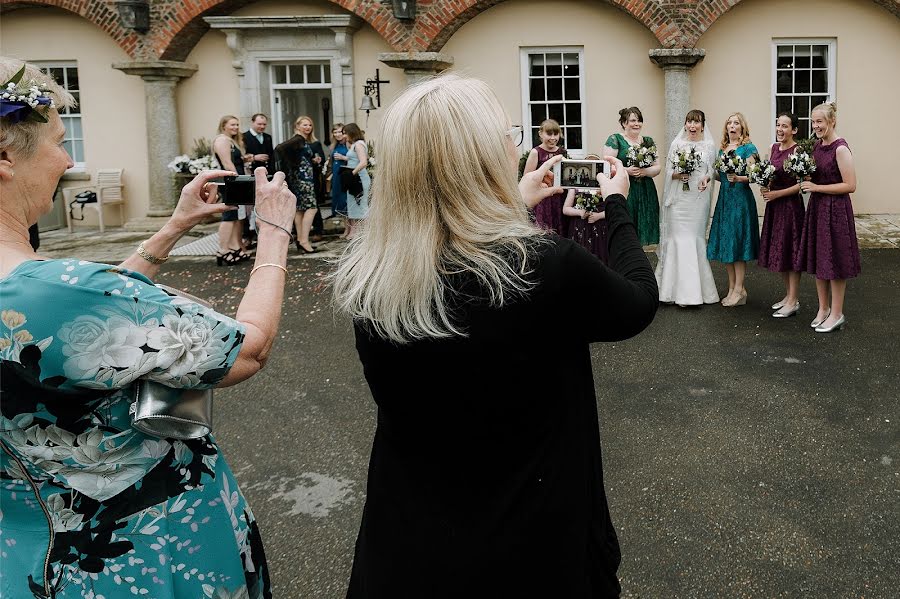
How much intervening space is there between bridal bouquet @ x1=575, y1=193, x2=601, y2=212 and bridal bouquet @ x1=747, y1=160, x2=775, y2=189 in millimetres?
1388

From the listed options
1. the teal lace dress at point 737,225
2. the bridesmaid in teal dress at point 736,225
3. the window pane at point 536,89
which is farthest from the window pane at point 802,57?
the teal lace dress at point 737,225

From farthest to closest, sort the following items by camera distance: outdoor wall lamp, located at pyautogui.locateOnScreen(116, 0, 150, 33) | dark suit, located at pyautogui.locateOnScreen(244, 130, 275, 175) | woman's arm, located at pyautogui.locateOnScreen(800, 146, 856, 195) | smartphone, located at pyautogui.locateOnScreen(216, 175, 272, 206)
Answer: outdoor wall lamp, located at pyautogui.locateOnScreen(116, 0, 150, 33), dark suit, located at pyautogui.locateOnScreen(244, 130, 275, 175), woman's arm, located at pyautogui.locateOnScreen(800, 146, 856, 195), smartphone, located at pyautogui.locateOnScreen(216, 175, 272, 206)

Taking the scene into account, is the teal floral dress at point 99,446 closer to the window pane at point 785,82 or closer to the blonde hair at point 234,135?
the blonde hair at point 234,135

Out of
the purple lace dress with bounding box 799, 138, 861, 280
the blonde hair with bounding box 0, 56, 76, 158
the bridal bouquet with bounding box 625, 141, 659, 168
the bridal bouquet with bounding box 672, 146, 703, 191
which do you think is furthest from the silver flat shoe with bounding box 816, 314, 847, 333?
the blonde hair with bounding box 0, 56, 76, 158

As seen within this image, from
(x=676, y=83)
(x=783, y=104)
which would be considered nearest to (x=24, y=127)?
(x=676, y=83)

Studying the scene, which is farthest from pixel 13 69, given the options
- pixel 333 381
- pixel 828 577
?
pixel 333 381

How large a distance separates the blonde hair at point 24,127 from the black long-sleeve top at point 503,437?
78 centimetres

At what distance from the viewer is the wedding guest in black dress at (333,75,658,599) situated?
1735 millimetres

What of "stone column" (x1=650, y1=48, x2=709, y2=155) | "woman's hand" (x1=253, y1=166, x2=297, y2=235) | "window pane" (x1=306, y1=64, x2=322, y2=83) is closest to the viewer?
"woman's hand" (x1=253, y1=166, x2=297, y2=235)

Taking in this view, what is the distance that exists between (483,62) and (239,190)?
12834mm

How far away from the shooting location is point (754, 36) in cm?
1378

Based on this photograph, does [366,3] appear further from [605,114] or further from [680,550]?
[680,550]

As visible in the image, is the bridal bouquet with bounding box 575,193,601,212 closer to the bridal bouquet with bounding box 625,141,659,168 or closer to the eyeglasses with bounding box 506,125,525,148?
the bridal bouquet with bounding box 625,141,659,168

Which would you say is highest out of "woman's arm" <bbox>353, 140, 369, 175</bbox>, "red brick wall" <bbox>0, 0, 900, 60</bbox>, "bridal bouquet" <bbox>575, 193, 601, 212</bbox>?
"red brick wall" <bbox>0, 0, 900, 60</bbox>
